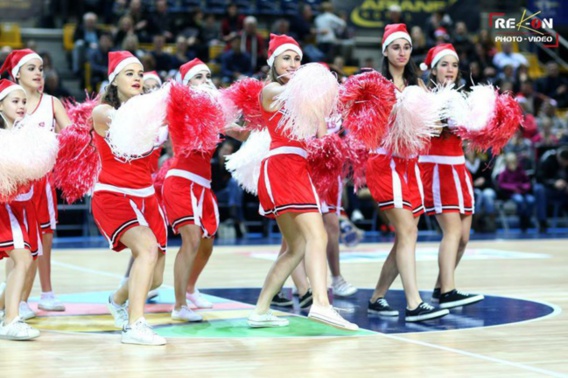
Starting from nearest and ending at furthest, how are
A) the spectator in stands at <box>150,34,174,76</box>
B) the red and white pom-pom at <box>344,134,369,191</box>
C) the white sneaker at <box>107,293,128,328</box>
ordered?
the white sneaker at <box>107,293,128,328</box>, the red and white pom-pom at <box>344,134,369,191</box>, the spectator in stands at <box>150,34,174,76</box>

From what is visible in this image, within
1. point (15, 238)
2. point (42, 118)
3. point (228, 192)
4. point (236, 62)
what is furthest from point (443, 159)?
point (236, 62)

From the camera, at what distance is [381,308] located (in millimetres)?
6133

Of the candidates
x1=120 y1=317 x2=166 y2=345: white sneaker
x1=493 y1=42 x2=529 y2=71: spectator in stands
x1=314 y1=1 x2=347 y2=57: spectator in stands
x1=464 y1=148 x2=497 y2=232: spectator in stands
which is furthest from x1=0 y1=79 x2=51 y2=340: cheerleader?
x1=493 y1=42 x2=529 y2=71: spectator in stands

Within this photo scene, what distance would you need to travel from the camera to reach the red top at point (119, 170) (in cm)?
526

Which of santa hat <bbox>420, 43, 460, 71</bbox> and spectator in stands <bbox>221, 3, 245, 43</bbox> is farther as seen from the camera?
spectator in stands <bbox>221, 3, 245, 43</bbox>

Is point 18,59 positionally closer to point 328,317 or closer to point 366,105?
point 366,105

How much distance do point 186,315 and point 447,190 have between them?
195 cm

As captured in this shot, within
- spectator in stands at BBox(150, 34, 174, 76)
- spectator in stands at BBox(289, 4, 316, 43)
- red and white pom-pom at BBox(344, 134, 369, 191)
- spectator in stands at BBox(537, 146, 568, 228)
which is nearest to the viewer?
red and white pom-pom at BBox(344, 134, 369, 191)

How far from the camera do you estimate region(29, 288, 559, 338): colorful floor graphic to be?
5.48 m

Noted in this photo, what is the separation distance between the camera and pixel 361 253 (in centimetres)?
1095

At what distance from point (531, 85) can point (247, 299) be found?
10.8 meters

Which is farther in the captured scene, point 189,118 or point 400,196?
point 400,196

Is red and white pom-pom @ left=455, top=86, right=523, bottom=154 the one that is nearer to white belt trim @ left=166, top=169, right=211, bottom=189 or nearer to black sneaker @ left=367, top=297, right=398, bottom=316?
black sneaker @ left=367, top=297, right=398, bottom=316

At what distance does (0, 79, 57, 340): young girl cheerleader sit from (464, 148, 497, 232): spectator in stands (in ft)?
29.5
